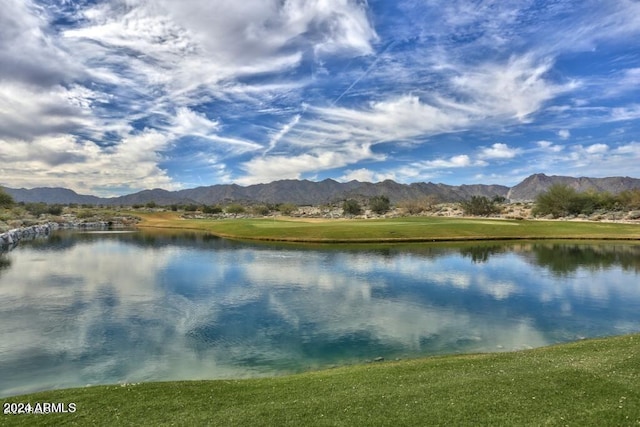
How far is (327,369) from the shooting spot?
18031 millimetres

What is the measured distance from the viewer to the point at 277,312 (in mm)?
28375

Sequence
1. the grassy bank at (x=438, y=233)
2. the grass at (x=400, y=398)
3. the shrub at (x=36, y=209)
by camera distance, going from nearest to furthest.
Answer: the grass at (x=400, y=398) → the grassy bank at (x=438, y=233) → the shrub at (x=36, y=209)

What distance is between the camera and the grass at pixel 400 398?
33.9 ft

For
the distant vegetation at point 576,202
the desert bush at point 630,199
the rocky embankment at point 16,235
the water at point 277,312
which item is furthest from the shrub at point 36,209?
the desert bush at point 630,199

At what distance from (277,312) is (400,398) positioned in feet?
57.6

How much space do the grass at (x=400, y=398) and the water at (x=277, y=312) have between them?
14.6 ft

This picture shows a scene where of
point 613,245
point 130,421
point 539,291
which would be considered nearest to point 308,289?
point 539,291

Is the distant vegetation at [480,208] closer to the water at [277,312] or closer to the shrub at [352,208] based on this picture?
the shrub at [352,208]

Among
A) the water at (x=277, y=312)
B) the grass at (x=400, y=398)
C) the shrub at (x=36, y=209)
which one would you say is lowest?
the water at (x=277, y=312)

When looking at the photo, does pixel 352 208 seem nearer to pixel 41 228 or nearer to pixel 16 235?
pixel 41 228

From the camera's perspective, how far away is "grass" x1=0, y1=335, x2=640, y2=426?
10320mm

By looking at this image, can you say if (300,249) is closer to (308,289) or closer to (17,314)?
(308,289)

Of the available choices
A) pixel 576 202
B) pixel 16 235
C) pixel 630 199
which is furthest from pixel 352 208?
pixel 16 235

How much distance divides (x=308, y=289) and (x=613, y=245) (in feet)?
208
